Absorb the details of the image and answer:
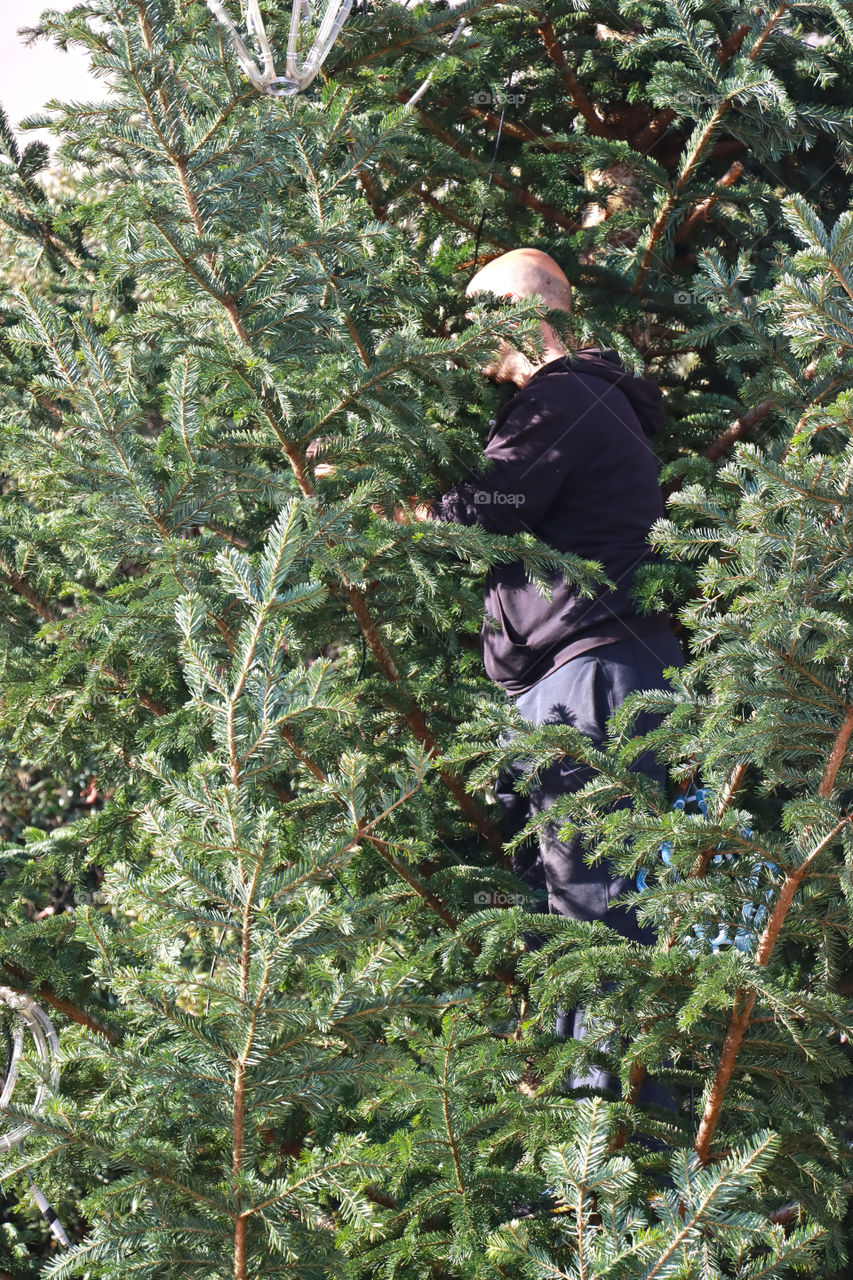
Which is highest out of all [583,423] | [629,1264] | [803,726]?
[583,423]

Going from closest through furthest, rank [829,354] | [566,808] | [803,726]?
[803,726] < [566,808] < [829,354]

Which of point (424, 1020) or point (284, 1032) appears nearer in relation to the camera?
point (284, 1032)

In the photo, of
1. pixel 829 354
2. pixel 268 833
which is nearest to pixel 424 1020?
pixel 268 833

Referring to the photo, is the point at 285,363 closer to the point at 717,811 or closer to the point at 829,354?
the point at 829,354

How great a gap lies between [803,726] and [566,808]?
21.4 inches

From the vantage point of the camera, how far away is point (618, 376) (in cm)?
346

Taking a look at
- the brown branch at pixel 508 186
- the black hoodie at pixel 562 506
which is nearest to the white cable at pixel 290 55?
the black hoodie at pixel 562 506

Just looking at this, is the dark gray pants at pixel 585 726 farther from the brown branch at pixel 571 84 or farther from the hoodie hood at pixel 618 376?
the brown branch at pixel 571 84

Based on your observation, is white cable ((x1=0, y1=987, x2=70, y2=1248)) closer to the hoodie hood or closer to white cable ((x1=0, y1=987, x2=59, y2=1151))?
white cable ((x1=0, y1=987, x2=59, y2=1151))

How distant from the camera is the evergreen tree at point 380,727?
5.82 feet

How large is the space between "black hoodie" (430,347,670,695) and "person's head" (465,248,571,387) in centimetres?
19

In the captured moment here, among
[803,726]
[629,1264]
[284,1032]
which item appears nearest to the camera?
[629,1264]

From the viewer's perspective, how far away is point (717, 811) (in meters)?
2.10

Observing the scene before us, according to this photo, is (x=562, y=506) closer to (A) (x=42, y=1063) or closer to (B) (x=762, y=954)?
(B) (x=762, y=954)
